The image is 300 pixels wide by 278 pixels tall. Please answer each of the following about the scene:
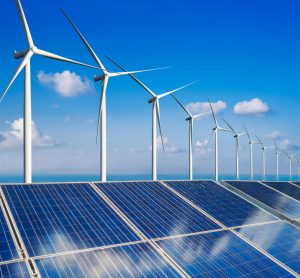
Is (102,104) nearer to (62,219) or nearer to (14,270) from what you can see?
(62,219)

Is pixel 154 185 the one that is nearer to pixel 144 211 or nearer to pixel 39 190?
pixel 144 211

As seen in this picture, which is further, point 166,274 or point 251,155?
point 251,155

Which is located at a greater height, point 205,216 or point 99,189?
point 99,189

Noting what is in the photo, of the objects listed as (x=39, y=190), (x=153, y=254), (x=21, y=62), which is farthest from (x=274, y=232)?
(x=21, y=62)

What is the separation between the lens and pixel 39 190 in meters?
25.3

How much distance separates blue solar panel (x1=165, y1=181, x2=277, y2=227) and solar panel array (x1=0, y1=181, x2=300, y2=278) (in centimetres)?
18

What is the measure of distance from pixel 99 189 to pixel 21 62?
11457 mm

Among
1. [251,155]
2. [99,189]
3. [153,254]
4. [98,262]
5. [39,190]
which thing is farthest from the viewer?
[251,155]

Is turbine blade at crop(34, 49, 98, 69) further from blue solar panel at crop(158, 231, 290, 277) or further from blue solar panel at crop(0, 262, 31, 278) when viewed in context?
blue solar panel at crop(0, 262, 31, 278)

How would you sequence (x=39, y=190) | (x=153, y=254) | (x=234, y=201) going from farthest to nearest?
(x=234, y=201) → (x=39, y=190) → (x=153, y=254)

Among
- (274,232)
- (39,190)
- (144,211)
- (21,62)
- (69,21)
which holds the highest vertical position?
(69,21)

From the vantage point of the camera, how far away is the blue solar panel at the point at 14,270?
16047 millimetres

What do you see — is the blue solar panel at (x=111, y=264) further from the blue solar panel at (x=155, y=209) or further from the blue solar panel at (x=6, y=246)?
the blue solar panel at (x=155, y=209)

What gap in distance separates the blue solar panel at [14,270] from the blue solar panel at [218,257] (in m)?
8.75
